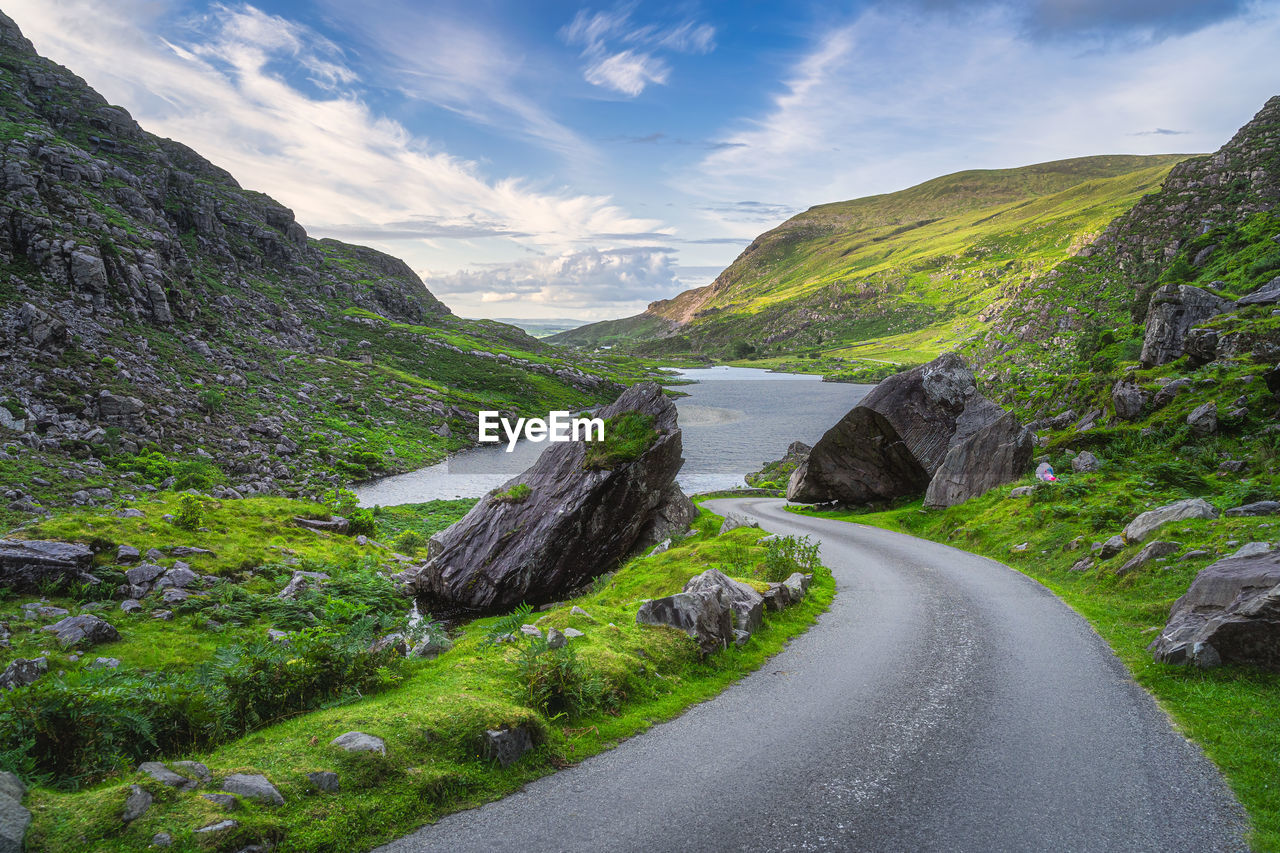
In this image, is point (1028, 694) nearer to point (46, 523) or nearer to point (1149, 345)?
point (46, 523)

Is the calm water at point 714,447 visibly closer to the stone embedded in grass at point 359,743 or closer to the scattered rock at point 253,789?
the stone embedded in grass at point 359,743

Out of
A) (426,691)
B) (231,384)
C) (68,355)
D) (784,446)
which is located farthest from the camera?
(784,446)

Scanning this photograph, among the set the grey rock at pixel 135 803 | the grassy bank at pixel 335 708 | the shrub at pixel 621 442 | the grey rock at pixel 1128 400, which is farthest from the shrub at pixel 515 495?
the grey rock at pixel 1128 400

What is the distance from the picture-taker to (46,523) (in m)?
20.5

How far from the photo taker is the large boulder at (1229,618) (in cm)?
1087

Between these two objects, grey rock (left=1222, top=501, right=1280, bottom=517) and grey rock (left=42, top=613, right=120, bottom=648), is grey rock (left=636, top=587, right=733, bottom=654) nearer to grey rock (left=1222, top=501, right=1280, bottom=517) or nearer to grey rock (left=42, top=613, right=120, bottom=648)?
grey rock (left=42, top=613, right=120, bottom=648)

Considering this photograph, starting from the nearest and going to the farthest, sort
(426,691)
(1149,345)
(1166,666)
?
(426,691) < (1166,666) < (1149,345)

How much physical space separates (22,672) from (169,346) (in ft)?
197

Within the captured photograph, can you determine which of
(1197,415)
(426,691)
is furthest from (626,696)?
(1197,415)

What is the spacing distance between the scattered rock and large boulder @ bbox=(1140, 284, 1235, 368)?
147 feet

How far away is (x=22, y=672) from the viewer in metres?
Result: 12.4

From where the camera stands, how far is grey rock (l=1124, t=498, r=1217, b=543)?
17969 millimetres

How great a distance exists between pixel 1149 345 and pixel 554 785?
42.9 m

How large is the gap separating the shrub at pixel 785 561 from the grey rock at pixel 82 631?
1987 cm
